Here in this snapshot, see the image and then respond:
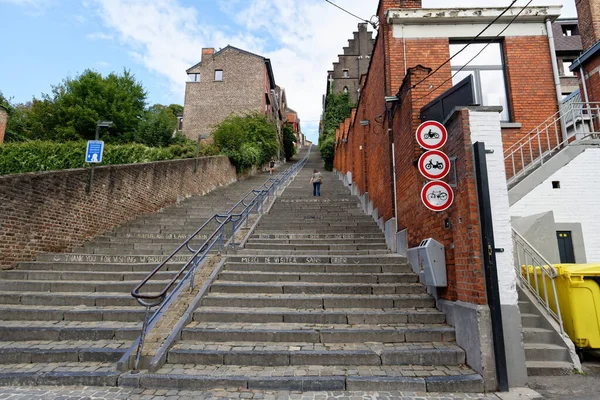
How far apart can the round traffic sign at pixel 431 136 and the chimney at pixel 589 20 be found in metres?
9.86

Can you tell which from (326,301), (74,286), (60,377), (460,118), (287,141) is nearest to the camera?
(60,377)

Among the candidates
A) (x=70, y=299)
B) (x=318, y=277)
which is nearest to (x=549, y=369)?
(x=318, y=277)

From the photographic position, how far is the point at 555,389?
11.7ft

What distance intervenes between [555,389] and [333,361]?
2.51m

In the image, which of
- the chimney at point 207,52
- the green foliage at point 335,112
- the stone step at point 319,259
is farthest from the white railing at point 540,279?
the chimney at point 207,52

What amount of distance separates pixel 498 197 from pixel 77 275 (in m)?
7.57

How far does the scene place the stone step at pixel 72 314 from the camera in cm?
510

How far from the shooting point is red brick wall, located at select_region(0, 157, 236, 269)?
6781 millimetres

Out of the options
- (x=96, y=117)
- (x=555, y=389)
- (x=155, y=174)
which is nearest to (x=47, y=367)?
(x=555, y=389)

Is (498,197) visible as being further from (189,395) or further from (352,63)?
(352,63)

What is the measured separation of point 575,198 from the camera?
636 centimetres

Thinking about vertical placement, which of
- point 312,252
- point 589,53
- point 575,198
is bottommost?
point 312,252

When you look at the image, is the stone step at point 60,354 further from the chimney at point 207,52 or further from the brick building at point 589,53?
the chimney at point 207,52

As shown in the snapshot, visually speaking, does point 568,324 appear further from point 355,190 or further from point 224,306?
point 355,190
